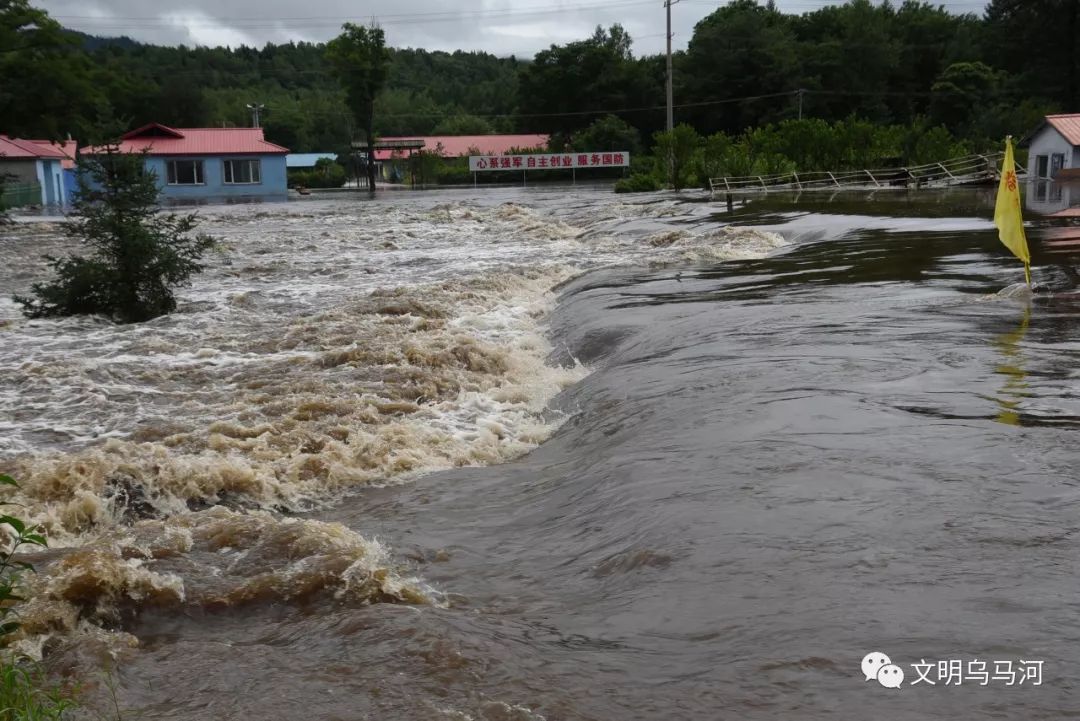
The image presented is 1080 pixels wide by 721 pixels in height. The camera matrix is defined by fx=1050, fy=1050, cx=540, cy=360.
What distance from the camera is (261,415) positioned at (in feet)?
29.7

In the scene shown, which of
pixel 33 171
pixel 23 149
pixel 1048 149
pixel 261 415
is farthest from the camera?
pixel 33 171

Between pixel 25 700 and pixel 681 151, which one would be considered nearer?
pixel 25 700

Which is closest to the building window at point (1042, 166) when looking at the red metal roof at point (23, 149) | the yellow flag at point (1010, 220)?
the yellow flag at point (1010, 220)

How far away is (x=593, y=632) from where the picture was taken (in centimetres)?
453

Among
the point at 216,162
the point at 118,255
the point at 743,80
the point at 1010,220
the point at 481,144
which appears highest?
the point at 743,80

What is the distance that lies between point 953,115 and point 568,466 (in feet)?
205

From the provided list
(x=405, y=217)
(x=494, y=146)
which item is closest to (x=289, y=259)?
(x=405, y=217)

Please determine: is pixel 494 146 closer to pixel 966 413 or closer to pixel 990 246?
pixel 990 246

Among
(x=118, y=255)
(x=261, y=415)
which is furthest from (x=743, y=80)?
(x=261, y=415)

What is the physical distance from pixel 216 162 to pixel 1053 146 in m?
39.2
